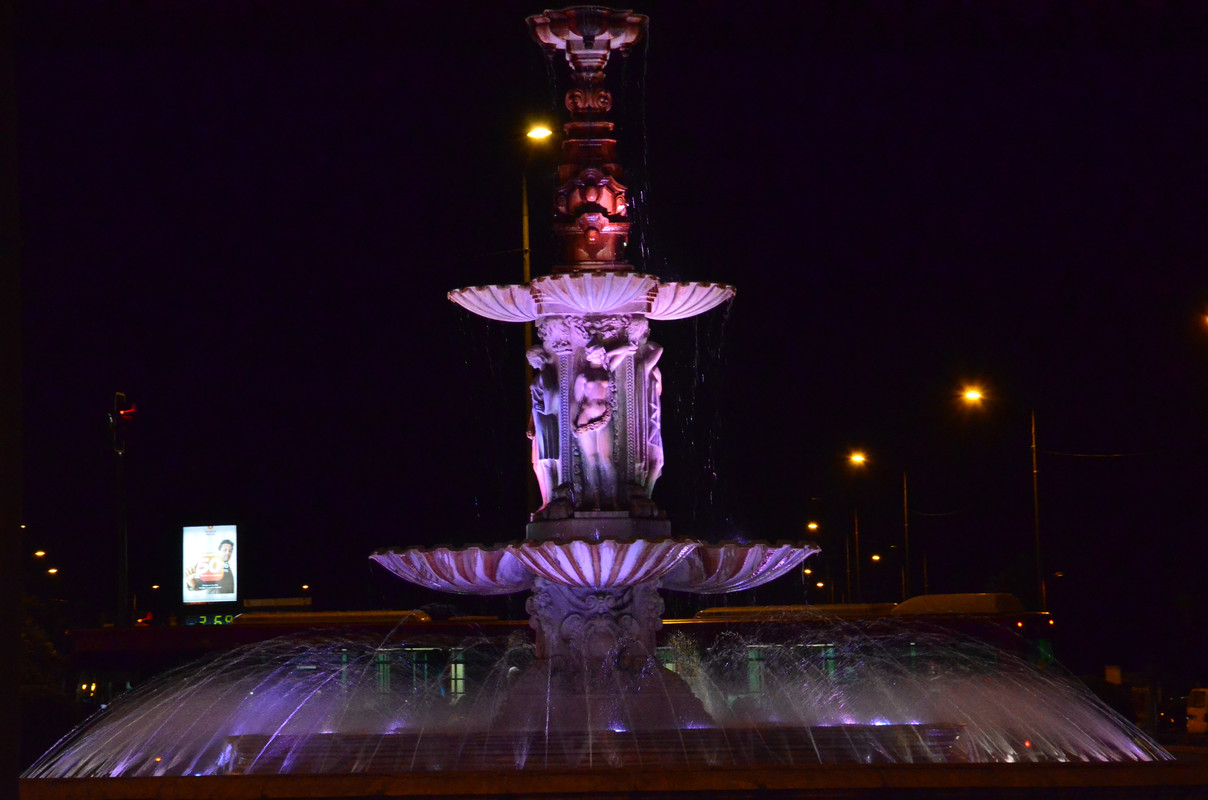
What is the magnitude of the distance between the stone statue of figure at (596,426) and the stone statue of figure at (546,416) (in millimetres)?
273

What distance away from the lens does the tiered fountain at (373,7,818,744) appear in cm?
1195

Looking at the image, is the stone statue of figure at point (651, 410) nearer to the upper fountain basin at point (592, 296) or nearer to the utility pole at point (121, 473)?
the upper fountain basin at point (592, 296)

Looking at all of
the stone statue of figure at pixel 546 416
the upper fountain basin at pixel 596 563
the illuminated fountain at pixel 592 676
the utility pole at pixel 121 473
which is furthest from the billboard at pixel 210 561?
the upper fountain basin at pixel 596 563

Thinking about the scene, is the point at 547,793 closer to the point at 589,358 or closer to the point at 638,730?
the point at 638,730

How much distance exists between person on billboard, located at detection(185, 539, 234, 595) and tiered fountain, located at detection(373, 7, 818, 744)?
61.2 feet

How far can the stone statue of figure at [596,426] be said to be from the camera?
1277cm

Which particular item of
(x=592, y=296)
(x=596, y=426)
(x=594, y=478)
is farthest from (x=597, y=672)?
(x=592, y=296)

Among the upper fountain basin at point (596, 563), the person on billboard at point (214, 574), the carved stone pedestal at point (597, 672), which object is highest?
the upper fountain basin at point (596, 563)

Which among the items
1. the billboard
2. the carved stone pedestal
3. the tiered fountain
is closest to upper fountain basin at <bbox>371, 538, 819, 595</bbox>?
the tiered fountain

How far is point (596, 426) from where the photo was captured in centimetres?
1280

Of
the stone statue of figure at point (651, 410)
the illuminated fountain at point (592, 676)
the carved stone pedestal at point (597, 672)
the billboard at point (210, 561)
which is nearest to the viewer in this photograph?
the illuminated fountain at point (592, 676)

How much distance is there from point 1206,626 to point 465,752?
27875 mm

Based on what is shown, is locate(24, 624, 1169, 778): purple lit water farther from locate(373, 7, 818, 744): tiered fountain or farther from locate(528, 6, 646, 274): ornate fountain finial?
locate(528, 6, 646, 274): ornate fountain finial

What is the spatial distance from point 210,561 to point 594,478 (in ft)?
63.8
